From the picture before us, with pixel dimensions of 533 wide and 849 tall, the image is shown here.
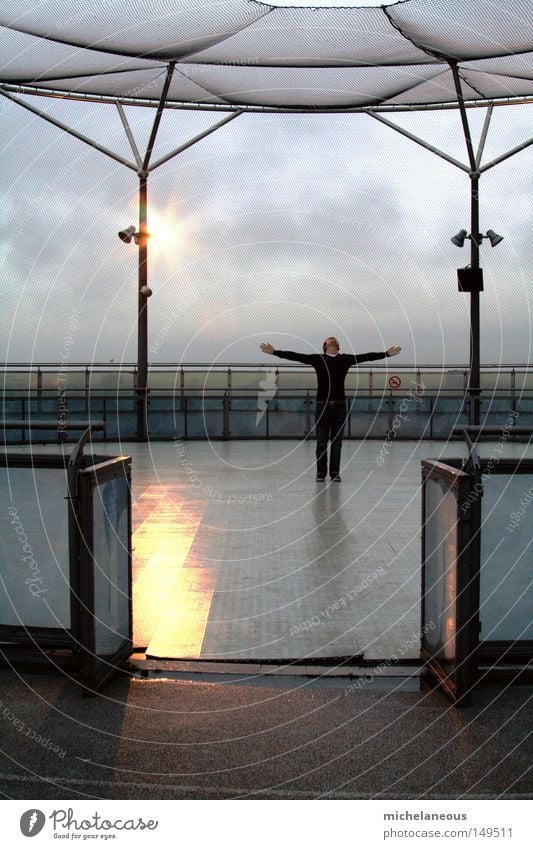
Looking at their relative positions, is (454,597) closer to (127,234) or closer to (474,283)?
(474,283)

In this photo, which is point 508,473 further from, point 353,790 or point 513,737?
point 353,790

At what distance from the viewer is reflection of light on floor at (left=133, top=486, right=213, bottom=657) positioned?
4957 mm

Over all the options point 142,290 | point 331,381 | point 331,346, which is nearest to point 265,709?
point 331,381

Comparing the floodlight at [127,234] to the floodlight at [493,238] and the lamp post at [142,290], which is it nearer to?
the lamp post at [142,290]

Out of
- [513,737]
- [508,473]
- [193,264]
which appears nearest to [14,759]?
[513,737]

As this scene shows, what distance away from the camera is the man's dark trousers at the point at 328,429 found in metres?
11.9

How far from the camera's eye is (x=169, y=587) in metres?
6.09

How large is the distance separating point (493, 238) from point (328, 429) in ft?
29.8

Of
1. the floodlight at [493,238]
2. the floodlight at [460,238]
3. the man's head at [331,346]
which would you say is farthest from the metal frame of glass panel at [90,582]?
the floodlight at [493,238]

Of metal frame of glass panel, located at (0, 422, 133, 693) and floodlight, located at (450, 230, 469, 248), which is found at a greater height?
floodlight, located at (450, 230, 469, 248)

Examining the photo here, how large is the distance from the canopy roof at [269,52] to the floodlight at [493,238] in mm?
2992

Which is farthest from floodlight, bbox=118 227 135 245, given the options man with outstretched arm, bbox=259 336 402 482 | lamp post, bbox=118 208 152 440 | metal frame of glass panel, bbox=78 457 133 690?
metal frame of glass panel, bbox=78 457 133 690

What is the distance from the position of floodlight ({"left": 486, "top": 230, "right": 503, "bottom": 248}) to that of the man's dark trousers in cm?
870

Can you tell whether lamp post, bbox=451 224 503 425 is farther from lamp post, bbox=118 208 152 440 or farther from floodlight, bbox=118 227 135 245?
floodlight, bbox=118 227 135 245
